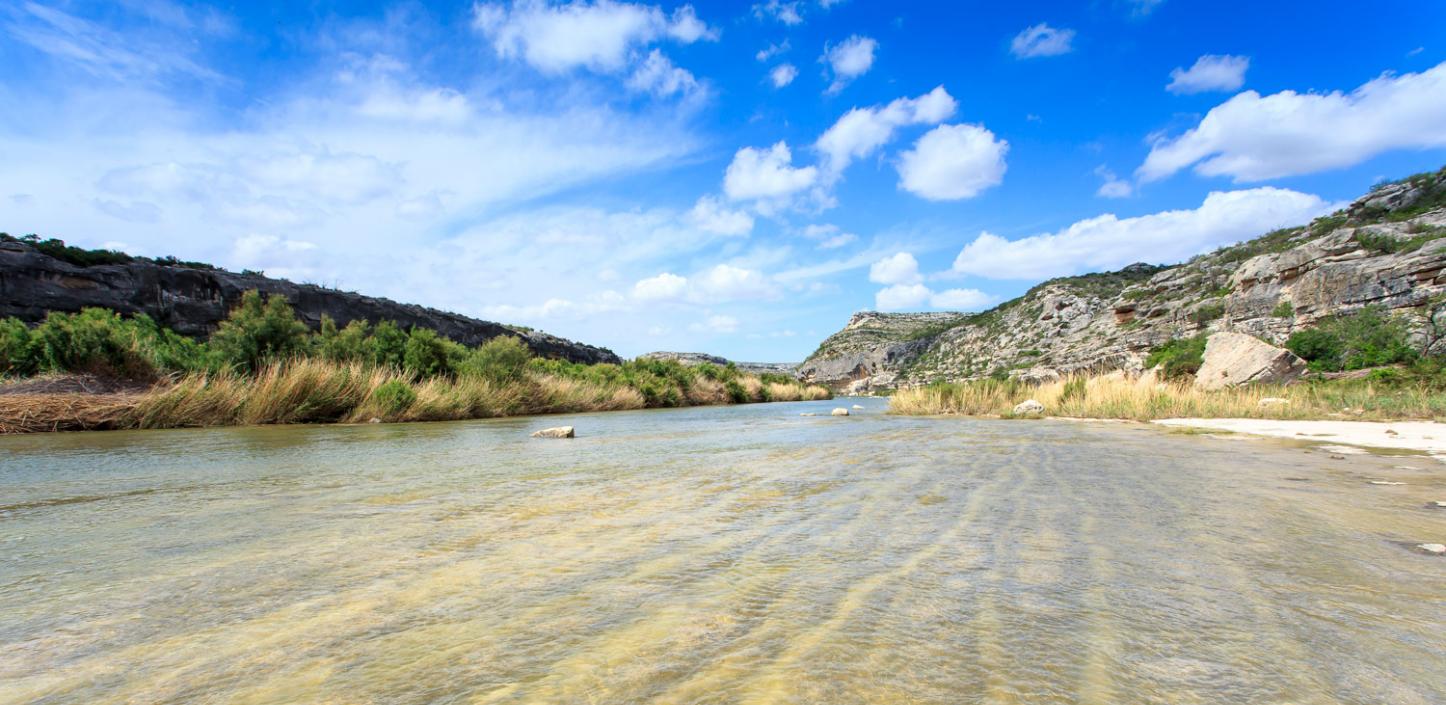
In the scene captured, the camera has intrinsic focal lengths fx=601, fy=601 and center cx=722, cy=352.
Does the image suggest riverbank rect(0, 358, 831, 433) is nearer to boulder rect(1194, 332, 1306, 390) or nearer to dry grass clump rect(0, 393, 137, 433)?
dry grass clump rect(0, 393, 137, 433)

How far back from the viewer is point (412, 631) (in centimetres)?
148

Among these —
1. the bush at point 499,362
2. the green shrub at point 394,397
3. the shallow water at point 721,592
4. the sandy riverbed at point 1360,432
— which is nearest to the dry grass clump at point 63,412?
the green shrub at point 394,397

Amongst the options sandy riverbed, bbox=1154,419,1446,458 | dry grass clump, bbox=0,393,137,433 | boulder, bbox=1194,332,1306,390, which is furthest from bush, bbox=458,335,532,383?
boulder, bbox=1194,332,1306,390

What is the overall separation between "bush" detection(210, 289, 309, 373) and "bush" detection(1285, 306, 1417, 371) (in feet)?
85.7

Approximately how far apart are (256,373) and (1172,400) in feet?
69.3

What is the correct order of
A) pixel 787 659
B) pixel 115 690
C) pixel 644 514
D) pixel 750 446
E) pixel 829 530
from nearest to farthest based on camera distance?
pixel 115 690, pixel 787 659, pixel 829 530, pixel 644 514, pixel 750 446

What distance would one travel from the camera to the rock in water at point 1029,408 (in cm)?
1572

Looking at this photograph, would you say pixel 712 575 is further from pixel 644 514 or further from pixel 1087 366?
pixel 1087 366

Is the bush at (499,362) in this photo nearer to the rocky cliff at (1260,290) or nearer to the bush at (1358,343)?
the rocky cliff at (1260,290)

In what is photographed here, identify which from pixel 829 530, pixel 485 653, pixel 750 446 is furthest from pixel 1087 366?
pixel 485 653

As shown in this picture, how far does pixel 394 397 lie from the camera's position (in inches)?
551

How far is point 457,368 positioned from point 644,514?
748 inches

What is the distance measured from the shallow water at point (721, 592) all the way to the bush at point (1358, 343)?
598 inches

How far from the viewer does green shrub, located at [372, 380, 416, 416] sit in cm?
1376
